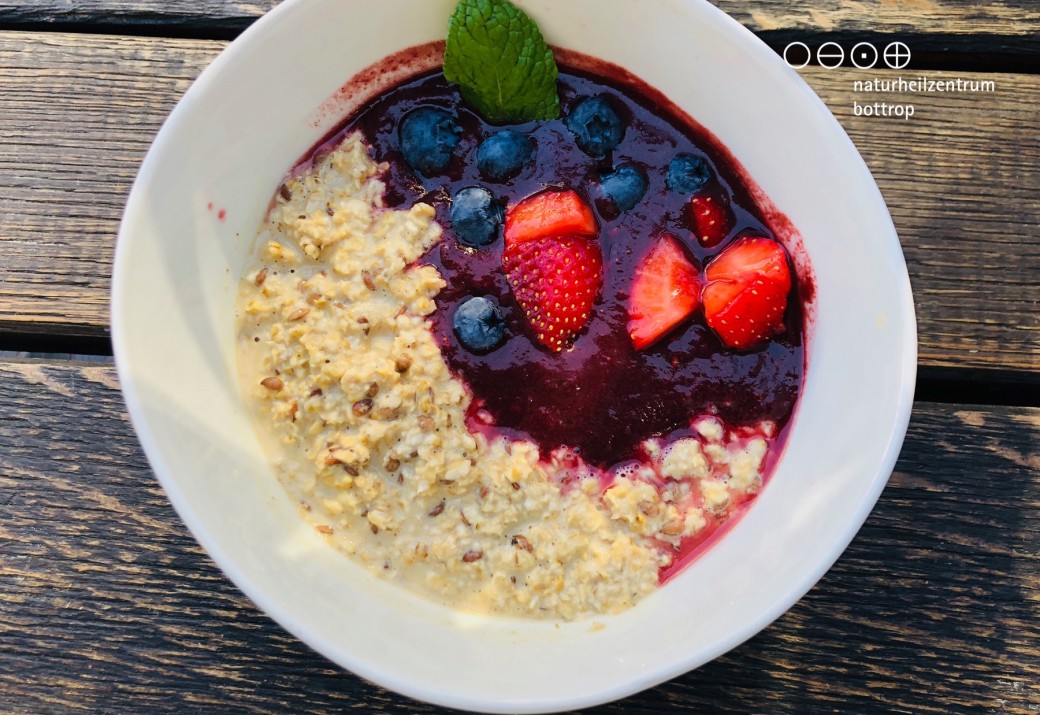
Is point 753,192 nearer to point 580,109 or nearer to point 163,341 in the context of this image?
point 580,109

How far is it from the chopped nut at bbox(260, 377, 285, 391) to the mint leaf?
0.57 meters

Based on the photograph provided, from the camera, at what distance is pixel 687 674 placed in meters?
1.49

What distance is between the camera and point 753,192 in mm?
1425

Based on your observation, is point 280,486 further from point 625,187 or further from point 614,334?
point 625,187

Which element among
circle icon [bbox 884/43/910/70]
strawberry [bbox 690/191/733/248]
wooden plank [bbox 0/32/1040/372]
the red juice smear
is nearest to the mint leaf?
the red juice smear

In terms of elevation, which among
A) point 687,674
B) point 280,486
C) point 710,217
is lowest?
point 687,674

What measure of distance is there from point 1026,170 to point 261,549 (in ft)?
5.01

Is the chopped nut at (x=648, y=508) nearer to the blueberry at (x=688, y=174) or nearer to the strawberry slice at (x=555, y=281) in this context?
the strawberry slice at (x=555, y=281)

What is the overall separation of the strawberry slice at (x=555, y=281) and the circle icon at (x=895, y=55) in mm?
697

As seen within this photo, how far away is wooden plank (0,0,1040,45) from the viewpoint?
1571 millimetres

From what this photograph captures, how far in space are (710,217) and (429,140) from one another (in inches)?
19.4

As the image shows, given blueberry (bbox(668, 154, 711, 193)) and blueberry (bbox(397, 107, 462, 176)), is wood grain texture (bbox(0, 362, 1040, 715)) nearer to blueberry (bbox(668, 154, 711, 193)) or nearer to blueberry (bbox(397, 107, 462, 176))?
blueberry (bbox(668, 154, 711, 193))

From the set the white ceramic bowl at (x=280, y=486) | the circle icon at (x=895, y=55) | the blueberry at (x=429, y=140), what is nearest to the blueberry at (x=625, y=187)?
the white ceramic bowl at (x=280, y=486)

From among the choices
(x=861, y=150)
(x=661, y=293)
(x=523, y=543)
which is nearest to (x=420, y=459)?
(x=523, y=543)
